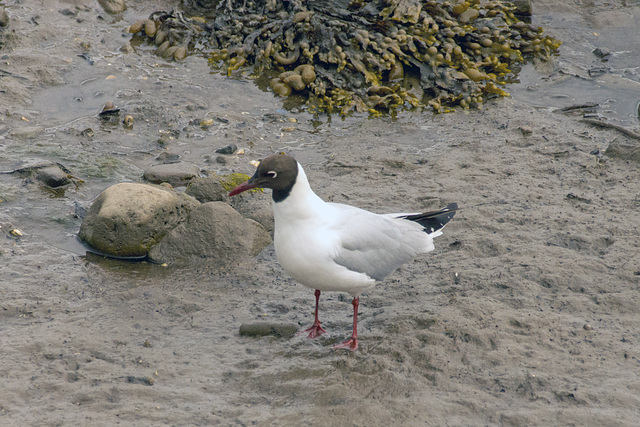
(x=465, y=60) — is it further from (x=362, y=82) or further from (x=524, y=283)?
(x=524, y=283)

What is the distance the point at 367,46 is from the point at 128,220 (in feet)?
14.3

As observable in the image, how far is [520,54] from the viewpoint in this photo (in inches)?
351

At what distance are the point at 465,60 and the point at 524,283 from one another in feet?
14.0

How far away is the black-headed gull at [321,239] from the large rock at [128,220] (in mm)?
1460

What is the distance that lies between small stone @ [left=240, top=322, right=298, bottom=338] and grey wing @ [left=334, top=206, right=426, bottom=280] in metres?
0.74

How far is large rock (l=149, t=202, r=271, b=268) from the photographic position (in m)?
5.66

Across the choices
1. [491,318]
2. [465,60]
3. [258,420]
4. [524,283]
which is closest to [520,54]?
[465,60]

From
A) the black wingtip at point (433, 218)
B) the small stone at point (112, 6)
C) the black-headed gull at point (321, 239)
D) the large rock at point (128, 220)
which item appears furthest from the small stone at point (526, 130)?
the small stone at point (112, 6)

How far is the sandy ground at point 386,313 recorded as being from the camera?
13.4ft

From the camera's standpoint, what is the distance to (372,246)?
484 centimetres

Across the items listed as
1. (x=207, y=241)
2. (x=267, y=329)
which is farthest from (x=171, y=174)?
(x=267, y=329)

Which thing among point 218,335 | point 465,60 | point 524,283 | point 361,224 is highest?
point 465,60

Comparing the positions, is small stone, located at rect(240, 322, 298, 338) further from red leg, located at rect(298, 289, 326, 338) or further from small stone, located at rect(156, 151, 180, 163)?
Answer: small stone, located at rect(156, 151, 180, 163)

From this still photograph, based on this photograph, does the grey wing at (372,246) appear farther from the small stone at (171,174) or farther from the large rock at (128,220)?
the small stone at (171,174)
